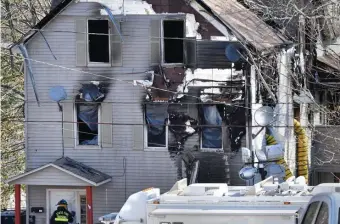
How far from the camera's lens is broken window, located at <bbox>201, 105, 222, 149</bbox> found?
74.5 feet

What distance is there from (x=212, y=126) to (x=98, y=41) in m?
3.87

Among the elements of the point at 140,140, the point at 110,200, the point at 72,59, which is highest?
the point at 72,59

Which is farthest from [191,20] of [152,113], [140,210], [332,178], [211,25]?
[140,210]

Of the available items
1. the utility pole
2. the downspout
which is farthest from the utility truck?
the utility pole

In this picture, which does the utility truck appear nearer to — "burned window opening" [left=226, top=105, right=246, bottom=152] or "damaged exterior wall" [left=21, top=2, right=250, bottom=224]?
"burned window opening" [left=226, top=105, right=246, bottom=152]

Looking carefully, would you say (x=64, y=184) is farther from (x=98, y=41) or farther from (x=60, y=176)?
(x=98, y=41)

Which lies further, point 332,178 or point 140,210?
point 332,178

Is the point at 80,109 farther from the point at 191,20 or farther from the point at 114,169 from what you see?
the point at 191,20

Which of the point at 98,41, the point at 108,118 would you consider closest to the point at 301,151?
the point at 108,118

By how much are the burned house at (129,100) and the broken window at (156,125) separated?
0.03m

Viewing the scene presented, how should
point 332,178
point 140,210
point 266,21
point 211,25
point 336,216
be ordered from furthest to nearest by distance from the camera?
point 332,178, point 266,21, point 211,25, point 140,210, point 336,216

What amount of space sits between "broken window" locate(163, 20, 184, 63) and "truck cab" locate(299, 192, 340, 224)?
13.0m

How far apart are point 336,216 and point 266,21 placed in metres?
16.4

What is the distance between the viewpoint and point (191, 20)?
22.5 metres
